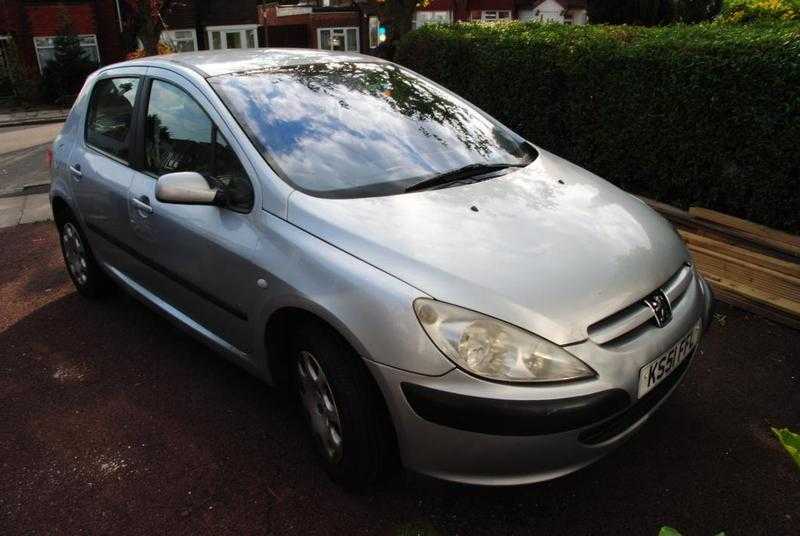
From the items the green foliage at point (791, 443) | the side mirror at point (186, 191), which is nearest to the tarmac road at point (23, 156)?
the side mirror at point (186, 191)

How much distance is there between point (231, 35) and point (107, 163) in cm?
3174

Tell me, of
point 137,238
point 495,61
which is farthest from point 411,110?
point 495,61

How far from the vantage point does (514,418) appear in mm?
2082

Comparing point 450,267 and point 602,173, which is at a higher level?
point 450,267

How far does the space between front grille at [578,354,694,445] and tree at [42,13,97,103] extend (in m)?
26.2

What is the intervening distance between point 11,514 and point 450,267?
2.07m

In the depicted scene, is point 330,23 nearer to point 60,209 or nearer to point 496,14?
point 496,14

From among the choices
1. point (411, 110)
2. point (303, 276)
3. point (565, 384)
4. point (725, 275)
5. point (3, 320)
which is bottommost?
point (3, 320)

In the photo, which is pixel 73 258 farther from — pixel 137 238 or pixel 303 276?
pixel 303 276

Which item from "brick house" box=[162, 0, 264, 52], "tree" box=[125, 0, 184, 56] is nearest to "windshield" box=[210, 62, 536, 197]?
"tree" box=[125, 0, 184, 56]

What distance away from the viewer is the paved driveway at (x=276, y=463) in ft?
8.23

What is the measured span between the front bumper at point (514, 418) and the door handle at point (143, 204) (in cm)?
176

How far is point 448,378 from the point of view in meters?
2.12

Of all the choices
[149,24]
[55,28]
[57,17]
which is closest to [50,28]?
[55,28]
